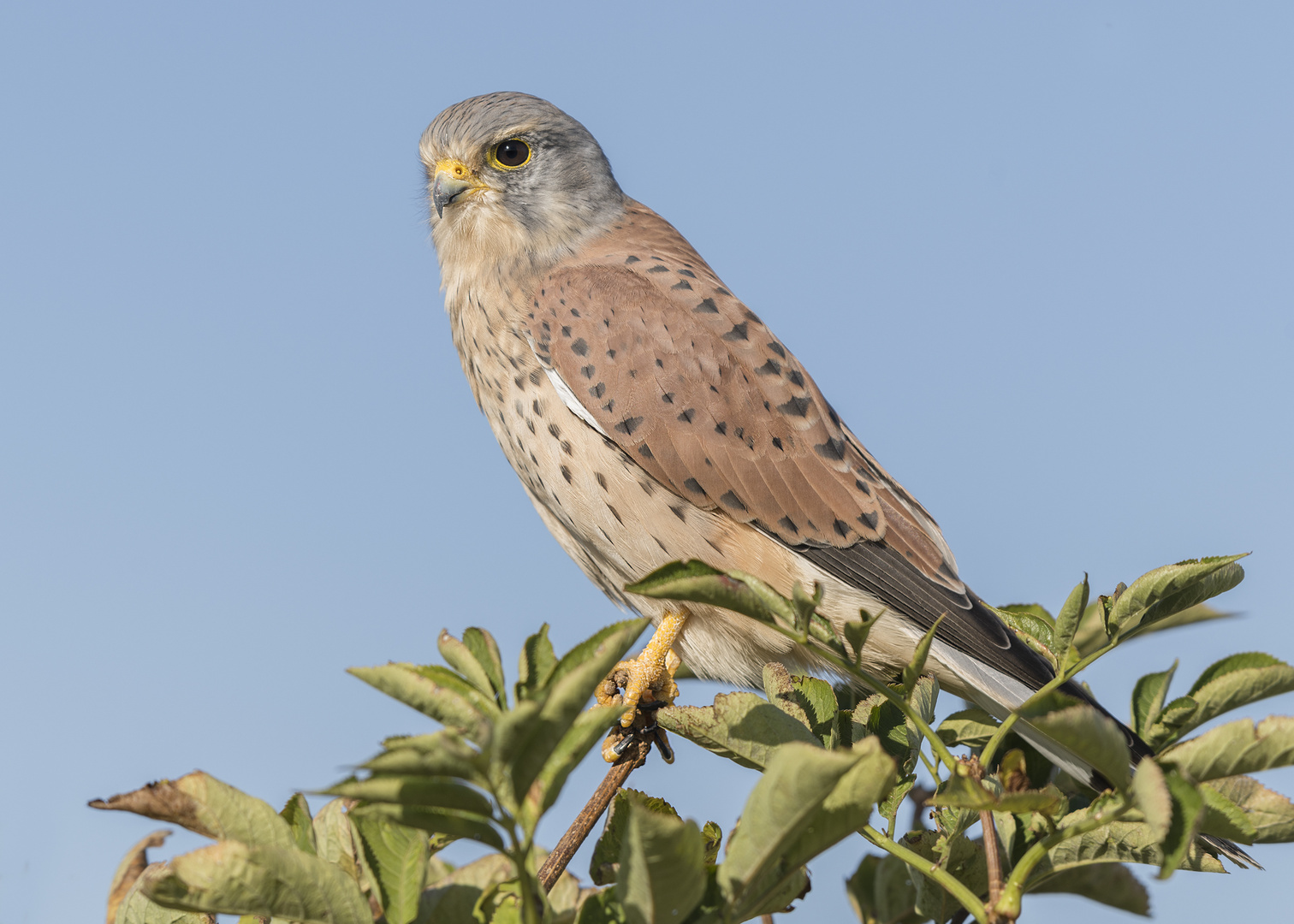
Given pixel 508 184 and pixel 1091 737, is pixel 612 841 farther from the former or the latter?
pixel 508 184

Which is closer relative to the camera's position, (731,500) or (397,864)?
(397,864)

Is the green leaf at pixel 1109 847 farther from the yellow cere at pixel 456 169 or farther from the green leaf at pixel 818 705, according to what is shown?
the yellow cere at pixel 456 169

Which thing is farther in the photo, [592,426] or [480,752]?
[592,426]

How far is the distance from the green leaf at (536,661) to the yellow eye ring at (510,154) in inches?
154

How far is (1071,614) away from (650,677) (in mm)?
2186

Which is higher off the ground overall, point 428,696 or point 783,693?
point 783,693

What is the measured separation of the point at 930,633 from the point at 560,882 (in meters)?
0.74

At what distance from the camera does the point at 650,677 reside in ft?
12.5

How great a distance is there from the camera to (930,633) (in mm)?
1541

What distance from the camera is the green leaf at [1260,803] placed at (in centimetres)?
167

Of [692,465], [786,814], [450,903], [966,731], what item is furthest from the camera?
[692,465]

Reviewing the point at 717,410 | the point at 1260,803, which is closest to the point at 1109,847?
the point at 1260,803

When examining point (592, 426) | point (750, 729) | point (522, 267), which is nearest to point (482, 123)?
point (522, 267)

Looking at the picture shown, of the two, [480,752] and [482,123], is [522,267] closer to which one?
[482,123]
